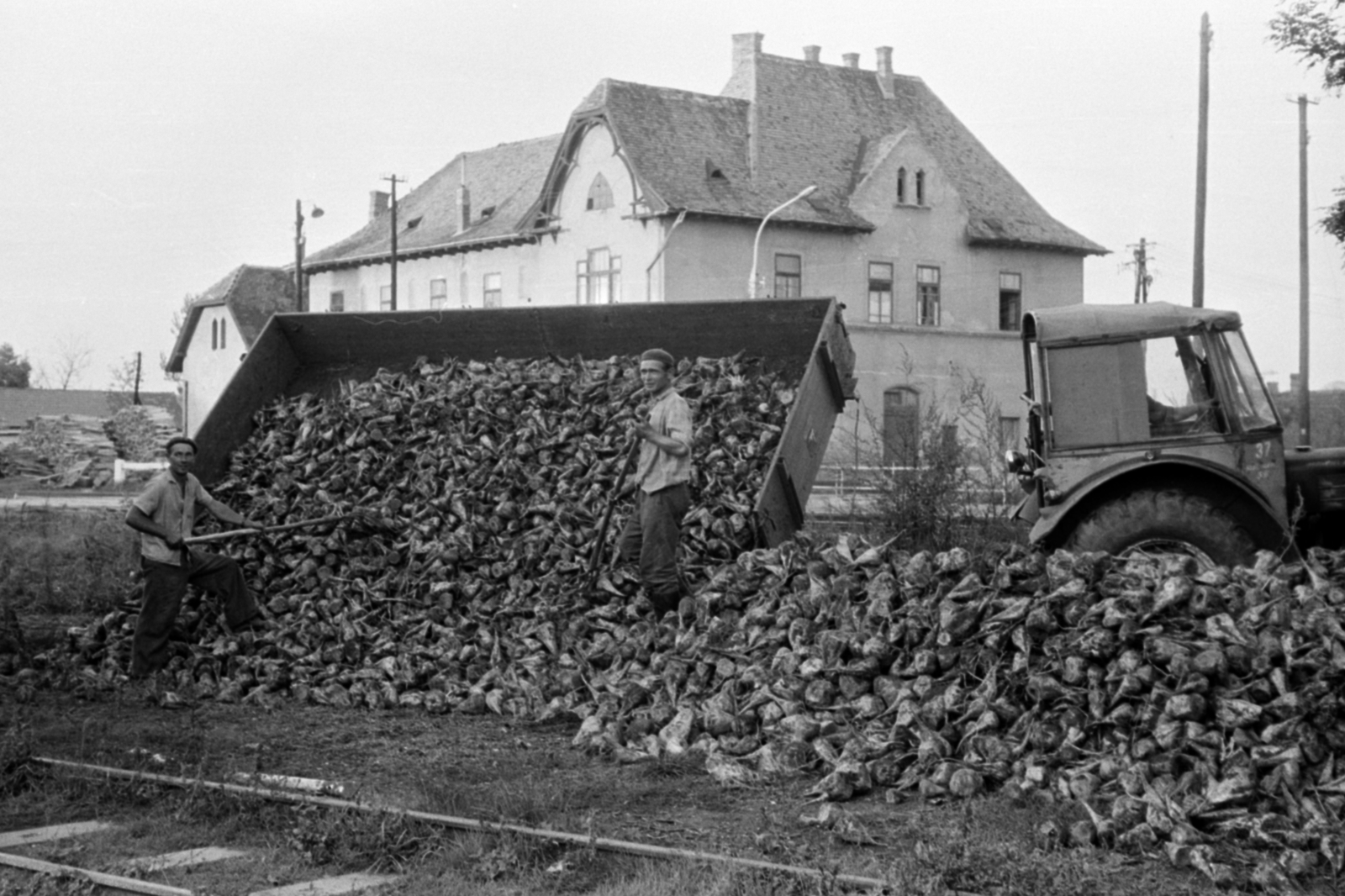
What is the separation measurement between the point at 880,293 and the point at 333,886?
36.0 meters

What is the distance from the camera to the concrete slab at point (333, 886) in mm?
5320

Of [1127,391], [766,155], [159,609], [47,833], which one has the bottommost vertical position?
[47,833]

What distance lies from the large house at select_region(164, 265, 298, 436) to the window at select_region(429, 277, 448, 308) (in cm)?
1321

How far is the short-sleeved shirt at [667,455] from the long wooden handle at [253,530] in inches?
98.5

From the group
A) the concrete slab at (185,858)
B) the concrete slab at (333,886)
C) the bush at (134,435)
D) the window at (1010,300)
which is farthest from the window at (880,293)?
the concrete slab at (333,886)

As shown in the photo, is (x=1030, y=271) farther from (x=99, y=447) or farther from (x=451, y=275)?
(x=99, y=447)

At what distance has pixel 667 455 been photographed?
9.46 meters

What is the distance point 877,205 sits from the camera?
131ft

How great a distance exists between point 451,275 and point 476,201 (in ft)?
11.1

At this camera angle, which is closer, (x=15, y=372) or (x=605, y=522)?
(x=605, y=522)

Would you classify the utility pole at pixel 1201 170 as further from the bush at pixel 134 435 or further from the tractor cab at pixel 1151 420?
the bush at pixel 134 435

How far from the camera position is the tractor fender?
28.5 ft

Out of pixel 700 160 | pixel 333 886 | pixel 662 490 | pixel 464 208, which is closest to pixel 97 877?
pixel 333 886

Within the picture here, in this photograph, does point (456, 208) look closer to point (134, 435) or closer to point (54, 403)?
point (134, 435)
